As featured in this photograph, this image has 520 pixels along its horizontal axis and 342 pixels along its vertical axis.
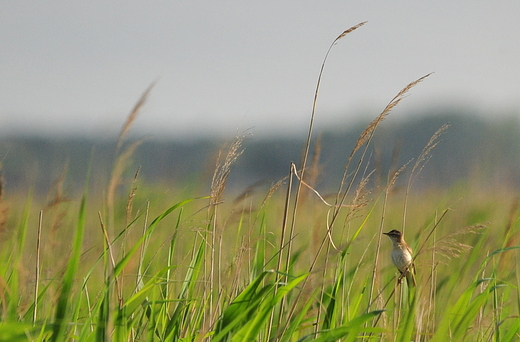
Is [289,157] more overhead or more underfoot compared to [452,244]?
more underfoot

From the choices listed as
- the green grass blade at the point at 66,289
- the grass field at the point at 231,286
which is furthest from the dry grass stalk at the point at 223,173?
the green grass blade at the point at 66,289

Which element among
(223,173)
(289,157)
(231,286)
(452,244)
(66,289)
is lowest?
(289,157)

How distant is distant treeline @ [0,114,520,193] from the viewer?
10.1 feet

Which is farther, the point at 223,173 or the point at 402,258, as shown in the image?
the point at 402,258

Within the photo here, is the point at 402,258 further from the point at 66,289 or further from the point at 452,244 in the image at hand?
the point at 66,289

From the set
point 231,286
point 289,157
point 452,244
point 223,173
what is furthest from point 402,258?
point 289,157

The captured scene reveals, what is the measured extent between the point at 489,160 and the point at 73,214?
16.7ft

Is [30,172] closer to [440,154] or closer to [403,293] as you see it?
[403,293]

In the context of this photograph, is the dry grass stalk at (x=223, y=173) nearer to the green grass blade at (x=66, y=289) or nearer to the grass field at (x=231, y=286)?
the grass field at (x=231, y=286)

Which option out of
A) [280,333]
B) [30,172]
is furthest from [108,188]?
[30,172]

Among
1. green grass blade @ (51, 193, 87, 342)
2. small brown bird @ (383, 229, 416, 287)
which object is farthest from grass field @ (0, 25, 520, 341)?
small brown bird @ (383, 229, 416, 287)

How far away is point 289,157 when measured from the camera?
12650cm

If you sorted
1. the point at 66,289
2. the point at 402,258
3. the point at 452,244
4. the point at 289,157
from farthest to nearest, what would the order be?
1. the point at 289,157
2. the point at 402,258
3. the point at 452,244
4. the point at 66,289

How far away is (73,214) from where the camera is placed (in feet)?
14.8
